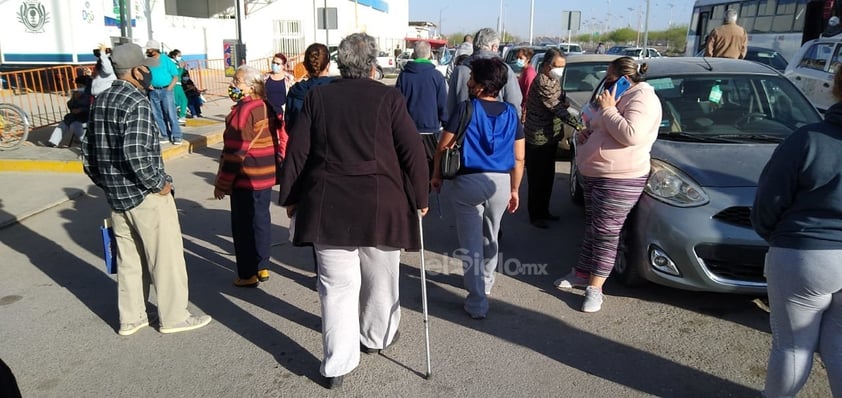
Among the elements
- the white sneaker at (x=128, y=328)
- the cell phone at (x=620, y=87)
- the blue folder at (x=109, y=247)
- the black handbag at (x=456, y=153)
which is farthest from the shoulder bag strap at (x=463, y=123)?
the white sneaker at (x=128, y=328)

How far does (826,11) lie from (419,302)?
48.8 ft

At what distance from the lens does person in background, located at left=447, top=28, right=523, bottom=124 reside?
5496 millimetres

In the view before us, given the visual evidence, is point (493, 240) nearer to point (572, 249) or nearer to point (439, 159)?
point (439, 159)

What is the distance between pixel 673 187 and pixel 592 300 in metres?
0.97

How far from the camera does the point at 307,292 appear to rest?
4.81m

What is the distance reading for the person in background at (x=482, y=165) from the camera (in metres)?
4.06

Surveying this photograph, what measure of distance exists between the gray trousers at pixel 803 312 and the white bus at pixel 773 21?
15646 millimetres

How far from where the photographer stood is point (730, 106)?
5266mm

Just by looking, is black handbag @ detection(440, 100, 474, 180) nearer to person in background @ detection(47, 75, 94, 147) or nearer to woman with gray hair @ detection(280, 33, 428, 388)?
woman with gray hair @ detection(280, 33, 428, 388)

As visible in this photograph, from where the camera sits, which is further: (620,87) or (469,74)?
(469,74)

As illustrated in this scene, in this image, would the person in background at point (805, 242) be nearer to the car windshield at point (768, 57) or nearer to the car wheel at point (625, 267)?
the car wheel at point (625, 267)

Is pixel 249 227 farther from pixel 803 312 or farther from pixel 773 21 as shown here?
pixel 773 21

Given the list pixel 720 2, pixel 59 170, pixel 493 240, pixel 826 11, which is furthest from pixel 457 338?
pixel 720 2

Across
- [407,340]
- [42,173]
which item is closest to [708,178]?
[407,340]
